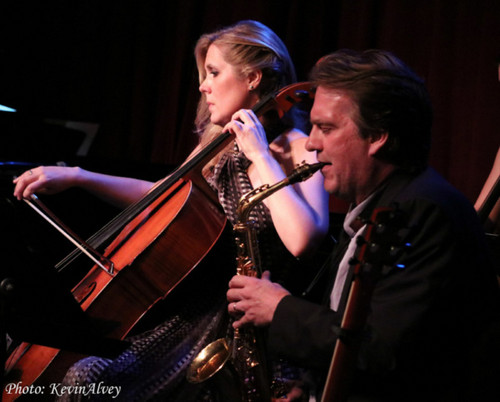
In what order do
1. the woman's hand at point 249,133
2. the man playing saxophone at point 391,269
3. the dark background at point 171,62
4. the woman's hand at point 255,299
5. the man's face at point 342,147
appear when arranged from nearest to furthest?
the man playing saxophone at point 391,269 → the woman's hand at point 255,299 → the man's face at point 342,147 → the woman's hand at point 249,133 → the dark background at point 171,62

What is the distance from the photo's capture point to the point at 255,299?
1603mm

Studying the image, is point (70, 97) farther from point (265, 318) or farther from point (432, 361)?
point (432, 361)

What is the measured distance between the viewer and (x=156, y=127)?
429 centimetres

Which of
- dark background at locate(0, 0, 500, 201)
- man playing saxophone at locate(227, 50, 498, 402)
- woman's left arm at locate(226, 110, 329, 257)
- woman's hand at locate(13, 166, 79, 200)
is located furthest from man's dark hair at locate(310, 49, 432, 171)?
woman's hand at locate(13, 166, 79, 200)

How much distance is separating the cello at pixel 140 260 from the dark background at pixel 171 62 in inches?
35.0

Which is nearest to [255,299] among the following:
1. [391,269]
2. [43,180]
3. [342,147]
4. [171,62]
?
[391,269]

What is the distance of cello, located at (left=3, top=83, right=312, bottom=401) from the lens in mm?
1822

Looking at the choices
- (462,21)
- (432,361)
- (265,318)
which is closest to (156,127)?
(462,21)

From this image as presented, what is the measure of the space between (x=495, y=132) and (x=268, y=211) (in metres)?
1.26

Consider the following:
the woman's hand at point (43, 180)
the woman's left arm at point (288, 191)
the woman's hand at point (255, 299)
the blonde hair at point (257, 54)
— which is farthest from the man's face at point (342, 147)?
the woman's hand at point (43, 180)

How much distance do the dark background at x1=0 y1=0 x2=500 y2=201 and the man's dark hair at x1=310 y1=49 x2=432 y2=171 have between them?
2.88 ft

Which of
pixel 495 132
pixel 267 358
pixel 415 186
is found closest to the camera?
pixel 415 186

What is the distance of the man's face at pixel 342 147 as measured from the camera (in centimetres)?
167

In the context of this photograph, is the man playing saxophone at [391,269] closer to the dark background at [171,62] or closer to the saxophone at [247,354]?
the saxophone at [247,354]
